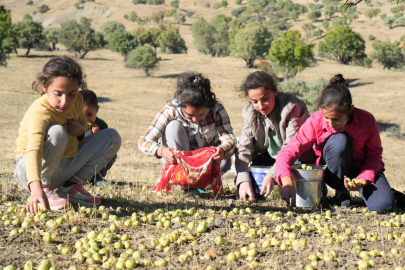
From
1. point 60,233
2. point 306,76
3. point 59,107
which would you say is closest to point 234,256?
point 60,233

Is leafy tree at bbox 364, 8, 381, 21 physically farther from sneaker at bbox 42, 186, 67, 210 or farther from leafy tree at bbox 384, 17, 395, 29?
sneaker at bbox 42, 186, 67, 210

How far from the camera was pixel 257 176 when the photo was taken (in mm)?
4910

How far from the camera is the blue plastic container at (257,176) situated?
4875 mm

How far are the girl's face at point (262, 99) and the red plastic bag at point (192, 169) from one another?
0.74 metres

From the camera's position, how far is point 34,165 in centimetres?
324

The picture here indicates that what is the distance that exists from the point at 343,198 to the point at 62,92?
138 inches

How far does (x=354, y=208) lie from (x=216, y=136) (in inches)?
76.2

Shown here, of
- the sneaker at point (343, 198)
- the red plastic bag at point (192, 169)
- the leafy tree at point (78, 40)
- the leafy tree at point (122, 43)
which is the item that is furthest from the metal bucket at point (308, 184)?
the leafy tree at point (78, 40)

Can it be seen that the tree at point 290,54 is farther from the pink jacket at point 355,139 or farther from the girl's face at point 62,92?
the girl's face at point 62,92

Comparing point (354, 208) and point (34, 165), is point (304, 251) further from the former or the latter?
point (34, 165)

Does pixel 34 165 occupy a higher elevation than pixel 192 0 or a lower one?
lower

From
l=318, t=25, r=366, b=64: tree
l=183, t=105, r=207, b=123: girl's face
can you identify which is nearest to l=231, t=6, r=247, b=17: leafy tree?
l=318, t=25, r=366, b=64: tree

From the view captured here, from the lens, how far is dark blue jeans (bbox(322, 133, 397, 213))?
434 centimetres

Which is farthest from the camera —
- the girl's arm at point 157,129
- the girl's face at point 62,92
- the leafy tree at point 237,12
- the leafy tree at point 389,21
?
the leafy tree at point 237,12
